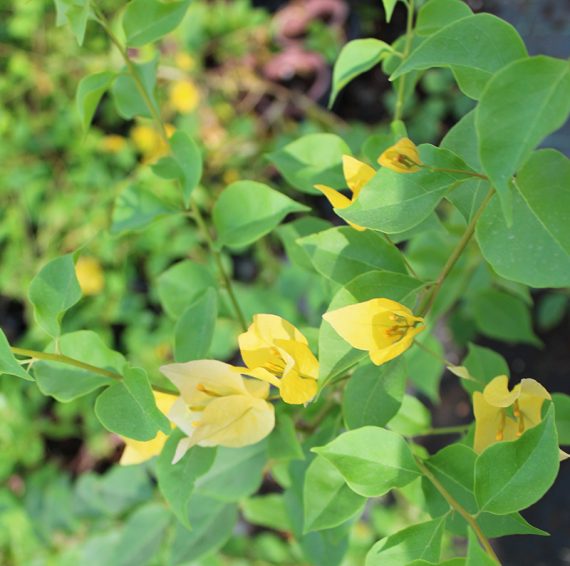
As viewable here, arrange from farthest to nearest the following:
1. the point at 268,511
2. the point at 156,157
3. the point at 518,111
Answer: the point at 156,157
the point at 268,511
the point at 518,111

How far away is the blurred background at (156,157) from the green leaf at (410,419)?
0.67 metres

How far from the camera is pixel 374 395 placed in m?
0.47

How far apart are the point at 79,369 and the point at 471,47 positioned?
0.34 metres

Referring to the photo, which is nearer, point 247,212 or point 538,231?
point 538,231

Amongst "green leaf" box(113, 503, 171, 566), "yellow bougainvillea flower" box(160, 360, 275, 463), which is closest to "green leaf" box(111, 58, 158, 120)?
"yellow bougainvillea flower" box(160, 360, 275, 463)

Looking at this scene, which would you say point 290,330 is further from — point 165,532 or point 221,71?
point 221,71

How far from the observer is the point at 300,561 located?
1112mm

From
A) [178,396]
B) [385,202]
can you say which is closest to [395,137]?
[385,202]

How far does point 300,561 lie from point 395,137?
2.77 ft

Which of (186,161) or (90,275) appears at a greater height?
(186,161)

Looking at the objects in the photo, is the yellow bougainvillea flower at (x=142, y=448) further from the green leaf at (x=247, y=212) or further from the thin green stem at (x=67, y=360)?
the green leaf at (x=247, y=212)

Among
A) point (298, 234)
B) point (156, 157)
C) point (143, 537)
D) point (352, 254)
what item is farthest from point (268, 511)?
point (156, 157)

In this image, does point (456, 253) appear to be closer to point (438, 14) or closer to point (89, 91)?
point (438, 14)

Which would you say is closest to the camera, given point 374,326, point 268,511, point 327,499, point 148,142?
point 374,326
